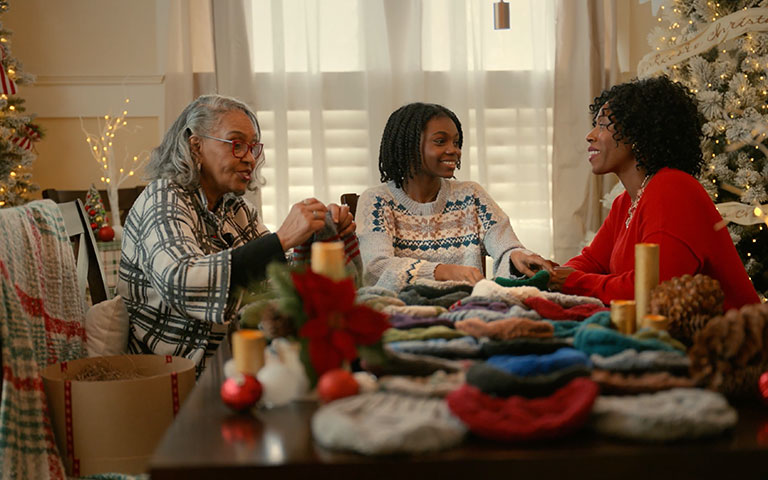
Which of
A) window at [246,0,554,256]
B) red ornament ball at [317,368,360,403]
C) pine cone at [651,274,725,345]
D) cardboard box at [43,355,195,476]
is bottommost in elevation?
cardboard box at [43,355,195,476]

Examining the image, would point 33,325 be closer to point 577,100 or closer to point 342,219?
point 342,219

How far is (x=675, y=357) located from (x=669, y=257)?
0.97m

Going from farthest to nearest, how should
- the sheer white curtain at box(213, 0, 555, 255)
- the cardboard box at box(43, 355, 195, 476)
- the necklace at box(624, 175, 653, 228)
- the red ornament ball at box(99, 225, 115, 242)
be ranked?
the sheer white curtain at box(213, 0, 555, 255) → the red ornament ball at box(99, 225, 115, 242) → the necklace at box(624, 175, 653, 228) → the cardboard box at box(43, 355, 195, 476)

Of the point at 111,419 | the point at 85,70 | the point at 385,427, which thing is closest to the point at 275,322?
the point at 385,427

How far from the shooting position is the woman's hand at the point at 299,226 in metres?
1.84

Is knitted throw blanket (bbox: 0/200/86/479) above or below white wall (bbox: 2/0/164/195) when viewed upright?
below

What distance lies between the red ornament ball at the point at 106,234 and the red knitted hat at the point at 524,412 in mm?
3332

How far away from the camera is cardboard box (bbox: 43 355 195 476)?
4.88 ft

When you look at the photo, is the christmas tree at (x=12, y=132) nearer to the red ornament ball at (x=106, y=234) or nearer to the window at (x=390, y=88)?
the red ornament ball at (x=106, y=234)

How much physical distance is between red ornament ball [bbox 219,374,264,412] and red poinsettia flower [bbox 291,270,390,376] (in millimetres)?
83

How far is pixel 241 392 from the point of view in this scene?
0.96 metres

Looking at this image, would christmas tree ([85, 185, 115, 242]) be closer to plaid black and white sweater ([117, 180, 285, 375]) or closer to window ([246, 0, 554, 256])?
window ([246, 0, 554, 256])

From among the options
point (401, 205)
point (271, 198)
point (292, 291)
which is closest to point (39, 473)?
point (292, 291)

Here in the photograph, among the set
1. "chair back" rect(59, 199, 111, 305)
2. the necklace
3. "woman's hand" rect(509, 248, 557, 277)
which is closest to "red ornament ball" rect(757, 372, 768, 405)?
"woman's hand" rect(509, 248, 557, 277)
